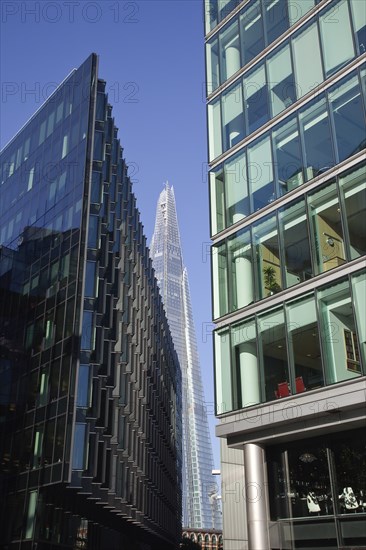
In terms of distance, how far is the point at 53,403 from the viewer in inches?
1480

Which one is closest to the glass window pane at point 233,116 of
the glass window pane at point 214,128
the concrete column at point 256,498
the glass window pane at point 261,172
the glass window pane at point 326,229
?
the glass window pane at point 214,128

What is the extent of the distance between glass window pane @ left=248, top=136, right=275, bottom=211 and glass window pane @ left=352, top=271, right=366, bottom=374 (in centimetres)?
619

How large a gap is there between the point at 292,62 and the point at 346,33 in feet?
9.22

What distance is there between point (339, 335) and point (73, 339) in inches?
805

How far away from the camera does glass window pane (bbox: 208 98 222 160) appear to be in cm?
3039

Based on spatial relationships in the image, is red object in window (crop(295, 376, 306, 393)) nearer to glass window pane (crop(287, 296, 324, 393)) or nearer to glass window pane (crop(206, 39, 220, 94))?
glass window pane (crop(287, 296, 324, 393))

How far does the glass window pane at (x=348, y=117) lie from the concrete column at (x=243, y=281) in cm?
587

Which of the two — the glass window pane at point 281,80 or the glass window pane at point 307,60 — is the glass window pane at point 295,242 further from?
the glass window pane at point 307,60

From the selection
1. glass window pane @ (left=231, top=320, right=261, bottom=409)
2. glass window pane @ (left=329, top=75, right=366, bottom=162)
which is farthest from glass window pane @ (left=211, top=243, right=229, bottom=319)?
glass window pane @ (left=329, top=75, right=366, bottom=162)

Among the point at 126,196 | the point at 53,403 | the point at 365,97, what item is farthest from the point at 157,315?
the point at 365,97

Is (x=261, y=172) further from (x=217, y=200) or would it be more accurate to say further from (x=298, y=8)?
(x=298, y=8)

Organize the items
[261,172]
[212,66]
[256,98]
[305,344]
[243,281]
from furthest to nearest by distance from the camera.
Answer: [212,66] → [256,98] → [261,172] → [243,281] → [305,344]

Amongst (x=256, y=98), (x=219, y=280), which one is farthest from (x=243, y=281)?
(x=256, y=98)

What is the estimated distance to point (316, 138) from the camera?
25.1 meters
